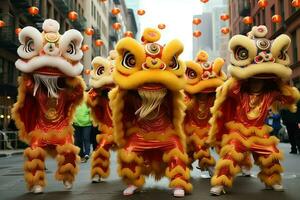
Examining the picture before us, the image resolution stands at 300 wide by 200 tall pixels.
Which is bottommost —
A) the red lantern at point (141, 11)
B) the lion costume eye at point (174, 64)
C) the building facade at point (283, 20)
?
the lion costume eye at point (174, 64)

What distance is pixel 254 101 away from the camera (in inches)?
259

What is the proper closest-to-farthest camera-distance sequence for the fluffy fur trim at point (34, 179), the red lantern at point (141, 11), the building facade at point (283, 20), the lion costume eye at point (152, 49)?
the lion costume eye at point (152, 49), the fluffy fur trim at point (34, 179), the red lantern at point (141, 11), the building facade at point (283, 20)

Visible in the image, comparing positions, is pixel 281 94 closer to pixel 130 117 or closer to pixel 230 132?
pixel 230 132

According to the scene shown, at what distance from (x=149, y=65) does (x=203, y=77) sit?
2622 mm

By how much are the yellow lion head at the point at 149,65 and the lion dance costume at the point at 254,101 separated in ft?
2.70

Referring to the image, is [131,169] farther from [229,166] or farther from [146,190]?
[229,166]

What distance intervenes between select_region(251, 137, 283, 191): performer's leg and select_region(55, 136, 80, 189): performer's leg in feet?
8.25

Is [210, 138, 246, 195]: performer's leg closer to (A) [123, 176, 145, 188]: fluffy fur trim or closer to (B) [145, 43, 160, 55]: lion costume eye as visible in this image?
(A) [123, 176, 145, 188]: fluffy fur trim

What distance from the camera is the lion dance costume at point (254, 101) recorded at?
6251 millimetres

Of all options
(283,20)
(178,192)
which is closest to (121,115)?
(178,192)

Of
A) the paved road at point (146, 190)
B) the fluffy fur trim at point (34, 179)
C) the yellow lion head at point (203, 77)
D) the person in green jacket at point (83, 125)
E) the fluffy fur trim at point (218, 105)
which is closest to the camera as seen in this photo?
the paved road at point (146, 190)

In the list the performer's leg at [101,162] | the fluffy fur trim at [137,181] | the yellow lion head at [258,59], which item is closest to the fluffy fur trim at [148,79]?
the yellow lion head at [258,59]

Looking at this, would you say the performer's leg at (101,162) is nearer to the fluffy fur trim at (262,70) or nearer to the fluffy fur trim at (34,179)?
the fluffy fur trim at (34,179)

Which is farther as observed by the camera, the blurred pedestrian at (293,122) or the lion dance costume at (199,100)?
the blurred pedestrian at (293,122)
